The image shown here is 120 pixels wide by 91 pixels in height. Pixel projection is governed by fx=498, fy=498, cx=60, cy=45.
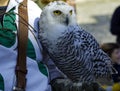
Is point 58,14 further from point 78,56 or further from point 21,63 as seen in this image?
point 21,63

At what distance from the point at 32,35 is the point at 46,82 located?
0.26 metres

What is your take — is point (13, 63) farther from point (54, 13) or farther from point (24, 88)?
point (54, 13)

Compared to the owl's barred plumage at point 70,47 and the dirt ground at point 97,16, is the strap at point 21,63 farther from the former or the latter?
the dirt ground at point 97,16

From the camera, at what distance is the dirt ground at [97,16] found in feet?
32.4

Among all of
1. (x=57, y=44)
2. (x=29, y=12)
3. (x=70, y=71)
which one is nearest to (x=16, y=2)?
(x=29, y=12)

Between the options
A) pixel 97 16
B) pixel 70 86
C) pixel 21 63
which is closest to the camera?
pixel 21 63

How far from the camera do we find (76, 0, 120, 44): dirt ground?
987cm

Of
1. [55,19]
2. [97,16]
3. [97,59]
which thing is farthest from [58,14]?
[97,16]

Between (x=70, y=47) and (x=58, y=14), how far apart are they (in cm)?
19

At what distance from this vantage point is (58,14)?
272 centimetres

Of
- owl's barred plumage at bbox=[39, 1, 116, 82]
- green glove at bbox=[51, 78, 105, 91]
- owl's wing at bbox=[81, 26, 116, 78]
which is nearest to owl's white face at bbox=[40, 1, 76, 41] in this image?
owl's barred plumage at bbox=[39, 1, 116, 82]

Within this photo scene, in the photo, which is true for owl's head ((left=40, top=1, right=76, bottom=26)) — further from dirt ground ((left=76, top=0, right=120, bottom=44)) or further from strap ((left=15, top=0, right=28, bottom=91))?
dirt ground ((left=76, top=0, right=120, bottom=44))

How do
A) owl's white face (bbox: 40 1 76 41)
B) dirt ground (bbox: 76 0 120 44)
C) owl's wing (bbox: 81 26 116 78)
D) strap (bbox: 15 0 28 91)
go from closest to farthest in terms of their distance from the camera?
strap (bbox: 15 0 28 91) < owl's white face (bbox: 40 1 76 41) < owl's wing (bbox: 81 26 116 78) < dirt ground (bbox: 76 0 120 44)

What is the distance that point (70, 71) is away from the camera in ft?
9.07
